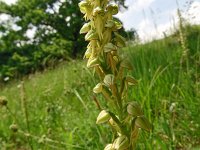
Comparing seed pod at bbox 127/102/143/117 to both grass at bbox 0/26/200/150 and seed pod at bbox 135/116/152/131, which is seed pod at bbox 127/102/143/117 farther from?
grass at bbox 0/26/200/150

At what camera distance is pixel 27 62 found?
113 ft

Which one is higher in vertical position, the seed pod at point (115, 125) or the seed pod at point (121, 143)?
the seed pod at point (115, 125)

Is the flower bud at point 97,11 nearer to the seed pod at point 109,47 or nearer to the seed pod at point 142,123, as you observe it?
the seed pod at point 109,47

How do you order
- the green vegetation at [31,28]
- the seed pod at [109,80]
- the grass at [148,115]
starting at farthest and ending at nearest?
the green vegetation at [31,28] → the grass at [148,115] → the seed pod at [109,80]

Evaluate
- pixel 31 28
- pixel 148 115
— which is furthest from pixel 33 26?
pixel 148 115

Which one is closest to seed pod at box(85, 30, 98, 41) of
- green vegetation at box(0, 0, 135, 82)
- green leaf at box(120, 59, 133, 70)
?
green leaf at box(120, 59, 133, 70)

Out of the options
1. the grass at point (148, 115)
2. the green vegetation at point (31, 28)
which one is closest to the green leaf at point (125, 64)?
the grass at point (148, 115)

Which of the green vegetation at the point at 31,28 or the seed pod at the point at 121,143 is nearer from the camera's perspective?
the seed pod at the point at 121,143

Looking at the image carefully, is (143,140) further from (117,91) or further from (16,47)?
(16,47)

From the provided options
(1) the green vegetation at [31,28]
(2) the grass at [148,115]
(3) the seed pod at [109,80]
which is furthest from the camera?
(1) the green vegetation at [31,28]

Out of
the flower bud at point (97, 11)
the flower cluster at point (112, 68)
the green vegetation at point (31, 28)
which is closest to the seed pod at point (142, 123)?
the flower cluster at point (112, 68)

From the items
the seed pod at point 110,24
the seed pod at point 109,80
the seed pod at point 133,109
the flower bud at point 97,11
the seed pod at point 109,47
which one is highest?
the flower bud at point 97,11

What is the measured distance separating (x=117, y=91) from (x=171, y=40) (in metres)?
5.57

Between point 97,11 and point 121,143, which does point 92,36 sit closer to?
point 97,11
